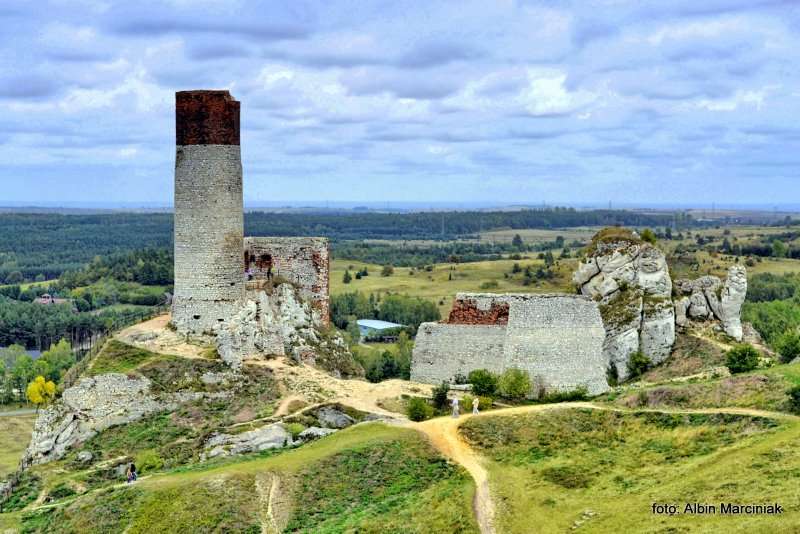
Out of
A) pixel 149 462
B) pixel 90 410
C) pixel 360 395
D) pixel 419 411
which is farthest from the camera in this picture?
pixel 360 395

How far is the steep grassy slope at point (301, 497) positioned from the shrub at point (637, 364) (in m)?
18.2

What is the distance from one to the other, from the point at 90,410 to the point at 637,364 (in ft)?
87.3

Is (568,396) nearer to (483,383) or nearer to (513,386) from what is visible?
(513,386)

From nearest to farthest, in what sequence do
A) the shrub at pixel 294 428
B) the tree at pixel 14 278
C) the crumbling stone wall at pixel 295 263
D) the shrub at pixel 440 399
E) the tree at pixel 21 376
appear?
the shrub at pixel 294 428 → the shrub at pixel 440 399 → the crumbling stone wall at pixel 295 263 → the tree at pixel 21 376 → the tree at pixel 14 278

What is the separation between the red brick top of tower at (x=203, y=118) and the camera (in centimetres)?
4703

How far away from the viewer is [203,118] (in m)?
47.1

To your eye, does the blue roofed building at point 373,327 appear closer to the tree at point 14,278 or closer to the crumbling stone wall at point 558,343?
the crumbling stone wall at point 558,343

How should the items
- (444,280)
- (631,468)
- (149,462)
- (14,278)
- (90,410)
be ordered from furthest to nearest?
1. (14,278)
2. (444,280)
3. (90,410)
4. (149,462)
5. (631,468)

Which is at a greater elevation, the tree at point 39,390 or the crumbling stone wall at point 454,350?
the crumbling stone wall at point 454,350

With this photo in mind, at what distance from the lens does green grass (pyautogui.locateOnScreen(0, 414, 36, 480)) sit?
Answer: 218 feet

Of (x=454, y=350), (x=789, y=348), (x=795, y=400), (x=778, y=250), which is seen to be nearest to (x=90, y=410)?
(x=454, y=350)

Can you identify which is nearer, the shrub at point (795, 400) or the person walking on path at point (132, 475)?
the shrub at point (795, 400)

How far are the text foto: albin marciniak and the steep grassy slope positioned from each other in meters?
5.68

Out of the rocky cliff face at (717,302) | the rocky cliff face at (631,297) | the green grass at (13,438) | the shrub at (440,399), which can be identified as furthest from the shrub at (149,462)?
the rocky cliff face at (717,302)
